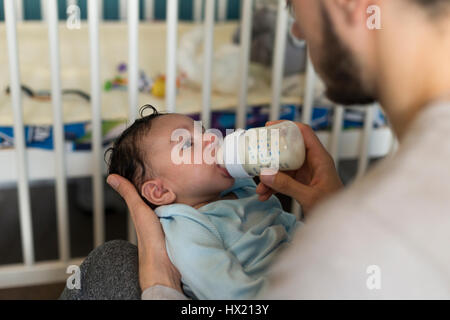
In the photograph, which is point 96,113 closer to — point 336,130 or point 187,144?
point 187,144

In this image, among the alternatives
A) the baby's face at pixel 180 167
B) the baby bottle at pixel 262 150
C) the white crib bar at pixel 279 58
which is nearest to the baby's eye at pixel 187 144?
the baby's face at pixel 180 167

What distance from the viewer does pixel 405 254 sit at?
564mm

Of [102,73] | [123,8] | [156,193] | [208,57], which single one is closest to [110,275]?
[156,193]

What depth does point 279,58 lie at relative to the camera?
1490 mm

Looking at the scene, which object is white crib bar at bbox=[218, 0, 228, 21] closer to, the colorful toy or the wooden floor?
the colorful toy

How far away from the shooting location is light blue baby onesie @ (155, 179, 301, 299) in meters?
0.87

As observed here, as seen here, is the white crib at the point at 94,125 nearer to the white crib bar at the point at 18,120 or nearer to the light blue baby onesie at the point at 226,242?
the white crib bar at the point at 18,120

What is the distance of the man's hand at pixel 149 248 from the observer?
0.90 m

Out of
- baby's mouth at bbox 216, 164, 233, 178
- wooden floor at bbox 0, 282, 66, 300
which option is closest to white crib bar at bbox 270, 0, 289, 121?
baby's mouth at bbox 216, 164, 233, 178

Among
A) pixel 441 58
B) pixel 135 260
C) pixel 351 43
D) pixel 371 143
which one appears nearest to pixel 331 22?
pixel 351 43

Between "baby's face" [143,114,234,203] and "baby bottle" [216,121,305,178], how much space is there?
8 cm

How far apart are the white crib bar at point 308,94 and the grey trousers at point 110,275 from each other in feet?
2.41

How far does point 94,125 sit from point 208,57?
35 centimetres

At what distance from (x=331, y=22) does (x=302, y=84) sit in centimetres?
84
